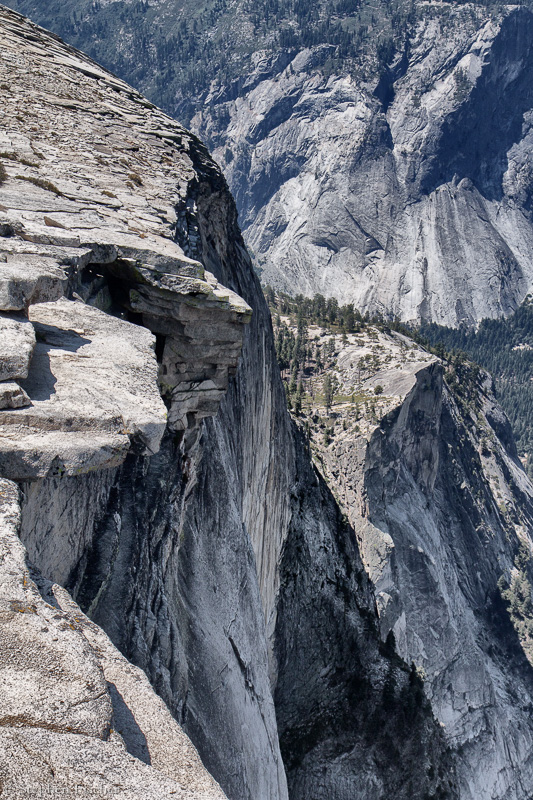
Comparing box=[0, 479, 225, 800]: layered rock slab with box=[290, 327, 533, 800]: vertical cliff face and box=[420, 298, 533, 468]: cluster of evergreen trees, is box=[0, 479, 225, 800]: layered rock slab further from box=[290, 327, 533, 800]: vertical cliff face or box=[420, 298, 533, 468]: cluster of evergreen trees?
box=[420, 298, 533, 468]: cluster of evergreen trees

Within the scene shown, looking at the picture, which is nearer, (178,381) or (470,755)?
(178,381)

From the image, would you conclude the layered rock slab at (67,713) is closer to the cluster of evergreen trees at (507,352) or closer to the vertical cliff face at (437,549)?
the vertical cliff face at (437,549)

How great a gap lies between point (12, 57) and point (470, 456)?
7140 cm

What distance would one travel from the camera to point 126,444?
221 inches

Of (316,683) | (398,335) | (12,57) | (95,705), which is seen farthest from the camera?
(398,335)

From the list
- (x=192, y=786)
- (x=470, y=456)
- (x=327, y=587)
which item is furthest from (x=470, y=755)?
(x=192, y=786)

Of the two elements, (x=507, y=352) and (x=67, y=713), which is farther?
(x=507, y=352)

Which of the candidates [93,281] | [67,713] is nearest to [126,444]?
[67,713]

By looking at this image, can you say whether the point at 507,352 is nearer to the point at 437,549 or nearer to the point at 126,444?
the point at 437,549

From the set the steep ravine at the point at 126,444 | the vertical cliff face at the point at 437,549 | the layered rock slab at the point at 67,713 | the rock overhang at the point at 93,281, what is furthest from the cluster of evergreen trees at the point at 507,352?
the layered rock slab at the point at 67,713

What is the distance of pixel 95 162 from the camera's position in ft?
42.1

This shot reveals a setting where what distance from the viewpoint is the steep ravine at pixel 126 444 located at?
4082mm

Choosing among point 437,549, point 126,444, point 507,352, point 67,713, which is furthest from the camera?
point 507,352

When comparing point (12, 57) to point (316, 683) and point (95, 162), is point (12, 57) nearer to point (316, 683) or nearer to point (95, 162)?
point (95, 162)
